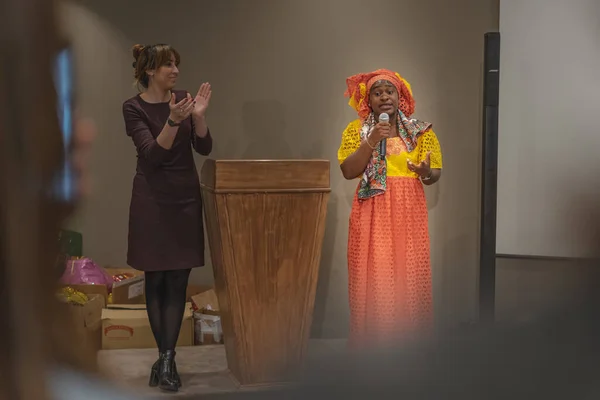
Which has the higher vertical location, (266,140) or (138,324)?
(266,140)

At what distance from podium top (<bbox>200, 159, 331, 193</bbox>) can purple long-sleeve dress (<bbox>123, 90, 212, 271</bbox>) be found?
3.2 inches

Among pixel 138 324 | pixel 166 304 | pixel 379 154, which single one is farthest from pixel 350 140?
pixel 138 324

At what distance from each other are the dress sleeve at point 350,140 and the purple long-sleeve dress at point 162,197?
270mm

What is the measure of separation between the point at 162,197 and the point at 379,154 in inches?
16.4

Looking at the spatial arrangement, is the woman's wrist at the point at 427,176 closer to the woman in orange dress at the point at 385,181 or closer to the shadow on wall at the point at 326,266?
the woman in orange dress at the point at 385,181

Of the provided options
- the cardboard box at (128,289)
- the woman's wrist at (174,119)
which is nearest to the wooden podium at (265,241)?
the woman's wrist at (174,119)

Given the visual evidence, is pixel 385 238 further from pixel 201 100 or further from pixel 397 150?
pixel 201 100

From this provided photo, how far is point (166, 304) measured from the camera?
48.8 inches

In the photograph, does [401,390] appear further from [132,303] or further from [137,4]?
[132,303]

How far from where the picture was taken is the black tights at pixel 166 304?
1213mm

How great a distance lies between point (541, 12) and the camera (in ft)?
0.88

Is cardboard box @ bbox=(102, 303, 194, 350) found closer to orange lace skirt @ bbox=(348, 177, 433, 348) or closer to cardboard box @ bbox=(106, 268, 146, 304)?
cardboard box @ bbox=(106, 268, 146, 304)

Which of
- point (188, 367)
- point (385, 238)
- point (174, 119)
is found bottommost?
point (188, 367)

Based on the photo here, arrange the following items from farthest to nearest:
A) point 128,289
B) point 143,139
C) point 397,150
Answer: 1. point 128,289
2. point 397,150
3. point 143,139
